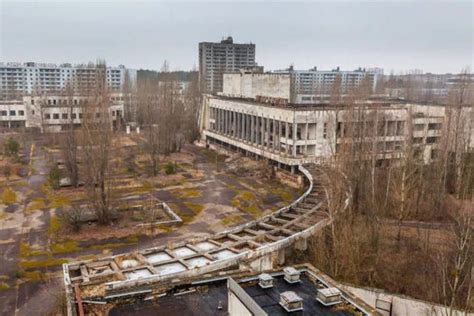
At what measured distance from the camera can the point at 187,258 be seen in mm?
20281

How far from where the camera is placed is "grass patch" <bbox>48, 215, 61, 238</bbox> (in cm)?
2655

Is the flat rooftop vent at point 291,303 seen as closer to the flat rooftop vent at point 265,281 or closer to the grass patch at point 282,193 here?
the flat rooftop vent at point 265,281

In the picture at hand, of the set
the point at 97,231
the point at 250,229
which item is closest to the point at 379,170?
the point at 250,229

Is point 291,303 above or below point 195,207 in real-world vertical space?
above

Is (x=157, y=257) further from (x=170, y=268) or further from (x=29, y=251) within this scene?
(x=29, y=251)

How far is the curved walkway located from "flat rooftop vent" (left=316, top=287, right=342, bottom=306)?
5.60 m

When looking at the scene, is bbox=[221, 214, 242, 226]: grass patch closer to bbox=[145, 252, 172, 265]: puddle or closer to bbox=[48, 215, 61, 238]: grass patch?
bbox=[145, 252, 172, 265]: puddle

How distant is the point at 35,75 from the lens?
122m

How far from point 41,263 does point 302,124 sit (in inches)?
992

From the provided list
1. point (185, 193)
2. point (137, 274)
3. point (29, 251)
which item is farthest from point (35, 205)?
point (137, 274)

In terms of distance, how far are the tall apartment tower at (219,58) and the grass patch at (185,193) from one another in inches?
2751

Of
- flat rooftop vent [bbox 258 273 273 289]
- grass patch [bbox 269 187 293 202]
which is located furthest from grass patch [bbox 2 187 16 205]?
flat rooftop vent [bbox 258 273 273 289]

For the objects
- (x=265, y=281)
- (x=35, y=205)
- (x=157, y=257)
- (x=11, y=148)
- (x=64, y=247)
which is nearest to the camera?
(x=265, y=281)

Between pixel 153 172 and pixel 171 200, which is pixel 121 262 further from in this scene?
pixel 153 172
